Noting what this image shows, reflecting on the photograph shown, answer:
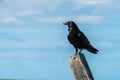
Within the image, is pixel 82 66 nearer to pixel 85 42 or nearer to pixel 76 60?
pixel 76 60

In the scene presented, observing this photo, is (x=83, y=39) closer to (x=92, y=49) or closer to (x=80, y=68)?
(x=92, y=49)

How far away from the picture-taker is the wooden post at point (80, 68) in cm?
591

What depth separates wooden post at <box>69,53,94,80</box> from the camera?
591 cm

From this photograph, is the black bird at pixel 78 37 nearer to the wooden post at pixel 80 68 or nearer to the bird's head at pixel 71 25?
the bird's head at pixel 71 25

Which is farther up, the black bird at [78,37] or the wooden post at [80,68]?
the black bird at [78,37]

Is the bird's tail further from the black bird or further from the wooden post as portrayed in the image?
the wooden post

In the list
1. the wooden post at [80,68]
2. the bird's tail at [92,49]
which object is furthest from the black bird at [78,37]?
the wooden post at [80,68]

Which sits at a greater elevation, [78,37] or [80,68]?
[78,37]

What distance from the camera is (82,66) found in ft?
19.9

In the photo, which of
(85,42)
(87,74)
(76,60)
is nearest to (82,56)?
(76,60)

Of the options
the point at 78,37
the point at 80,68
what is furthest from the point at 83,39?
the point at 80,68

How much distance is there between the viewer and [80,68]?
6062 mm

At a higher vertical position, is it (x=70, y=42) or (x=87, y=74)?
(x=70, y=42)

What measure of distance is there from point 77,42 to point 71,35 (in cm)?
40
